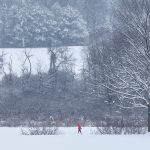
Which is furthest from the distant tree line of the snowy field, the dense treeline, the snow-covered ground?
the snowy field

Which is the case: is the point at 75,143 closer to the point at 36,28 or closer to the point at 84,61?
the point at 84,61

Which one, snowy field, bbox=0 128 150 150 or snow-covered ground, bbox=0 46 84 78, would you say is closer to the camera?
snowy field, bbox=0 128 150 150

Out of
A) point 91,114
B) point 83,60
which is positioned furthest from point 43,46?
point 91,114

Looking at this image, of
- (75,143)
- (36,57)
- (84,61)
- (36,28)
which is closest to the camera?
(75,143)

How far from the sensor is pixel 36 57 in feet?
199

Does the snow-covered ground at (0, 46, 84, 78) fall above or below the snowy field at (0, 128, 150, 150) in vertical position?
above

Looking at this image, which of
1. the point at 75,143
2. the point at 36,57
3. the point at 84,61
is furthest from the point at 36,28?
the point at 75,143

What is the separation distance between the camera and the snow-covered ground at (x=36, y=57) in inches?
2281

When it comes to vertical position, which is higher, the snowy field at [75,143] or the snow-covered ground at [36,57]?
the snow-covered ground at [36,57]

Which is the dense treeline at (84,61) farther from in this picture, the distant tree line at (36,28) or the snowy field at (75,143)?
the snowy field at (75,143)

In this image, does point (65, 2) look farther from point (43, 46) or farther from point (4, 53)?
point (4, 53)

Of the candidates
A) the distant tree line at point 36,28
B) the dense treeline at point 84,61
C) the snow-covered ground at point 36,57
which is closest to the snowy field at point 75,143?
the dense treeline at point 84,61

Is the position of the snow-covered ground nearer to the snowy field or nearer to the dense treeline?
the dense treeline

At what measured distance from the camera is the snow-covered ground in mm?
57938
